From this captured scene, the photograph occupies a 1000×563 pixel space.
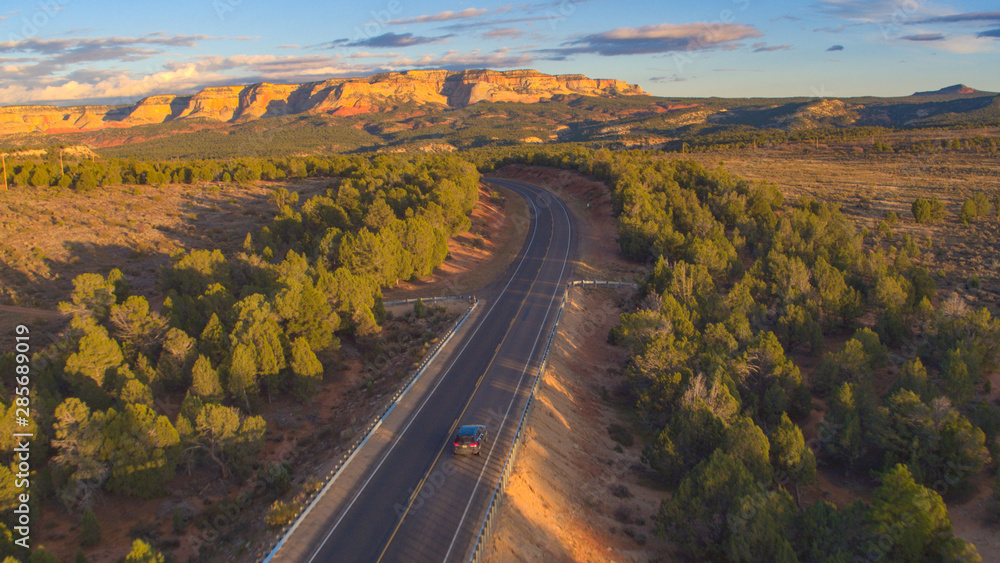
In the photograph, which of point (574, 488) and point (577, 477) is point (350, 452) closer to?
point (574, 488)

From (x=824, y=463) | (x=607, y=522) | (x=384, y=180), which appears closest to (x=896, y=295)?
(x=824, y=463)

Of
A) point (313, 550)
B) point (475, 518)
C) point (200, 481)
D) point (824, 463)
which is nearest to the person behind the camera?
point (313, 550)

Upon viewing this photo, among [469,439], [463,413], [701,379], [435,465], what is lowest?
[435,465]

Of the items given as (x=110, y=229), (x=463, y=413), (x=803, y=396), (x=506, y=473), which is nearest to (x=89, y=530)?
(x=463, y=413)

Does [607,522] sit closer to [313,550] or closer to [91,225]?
[313,550]

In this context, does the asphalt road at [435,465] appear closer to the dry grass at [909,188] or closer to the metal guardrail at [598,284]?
the metal guardrail at [598,284]

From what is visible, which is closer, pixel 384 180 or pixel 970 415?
pixel 970 415
